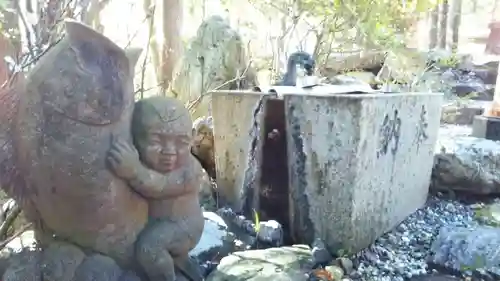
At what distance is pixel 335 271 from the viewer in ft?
8.42

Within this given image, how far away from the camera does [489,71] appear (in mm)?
11656

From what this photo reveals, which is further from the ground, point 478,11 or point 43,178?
point 478,11

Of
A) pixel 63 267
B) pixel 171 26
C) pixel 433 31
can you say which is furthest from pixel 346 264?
pixel 433 31

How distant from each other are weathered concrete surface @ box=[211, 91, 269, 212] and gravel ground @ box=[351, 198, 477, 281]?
33.7 inches

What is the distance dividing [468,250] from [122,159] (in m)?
2.18

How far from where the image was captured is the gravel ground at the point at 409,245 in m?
2.81

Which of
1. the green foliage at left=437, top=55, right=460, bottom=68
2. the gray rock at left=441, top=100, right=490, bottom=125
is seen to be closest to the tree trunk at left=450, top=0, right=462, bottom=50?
the gray rock at left=441, top=100, right=490, bottom=125

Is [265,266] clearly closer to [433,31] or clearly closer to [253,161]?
[253,161]

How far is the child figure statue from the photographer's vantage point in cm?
161

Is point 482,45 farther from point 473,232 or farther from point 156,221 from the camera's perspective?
point 156,221

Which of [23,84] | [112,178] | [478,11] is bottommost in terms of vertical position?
[112,178]

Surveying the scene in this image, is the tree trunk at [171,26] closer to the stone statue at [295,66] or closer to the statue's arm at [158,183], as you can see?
the stone statue at [295,66]

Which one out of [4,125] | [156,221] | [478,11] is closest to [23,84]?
[4,125]

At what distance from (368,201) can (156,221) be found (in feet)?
5.32
